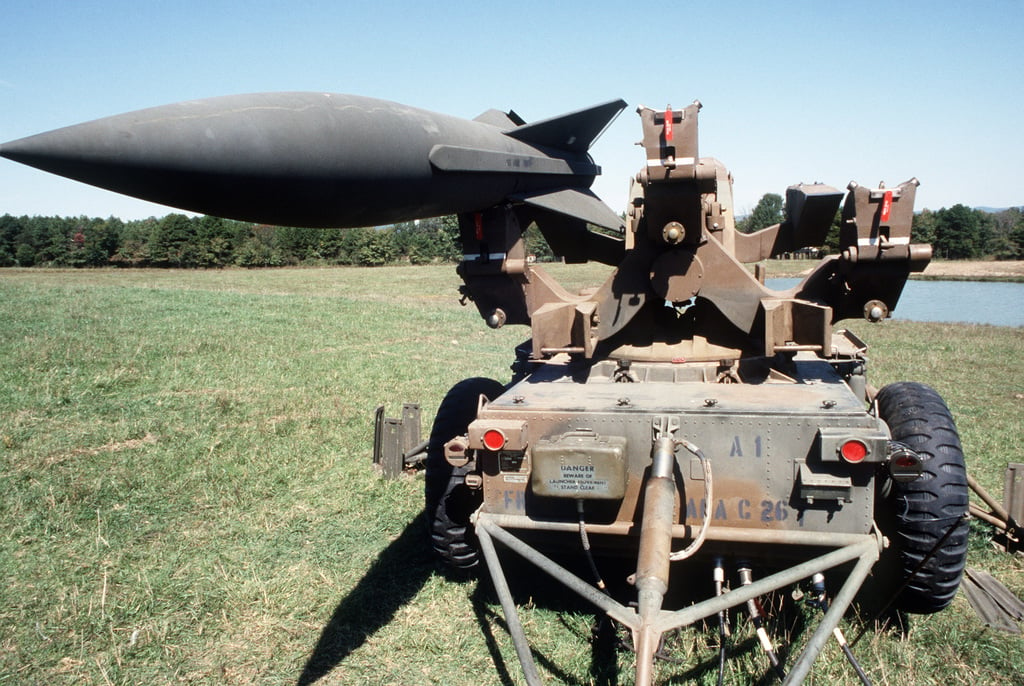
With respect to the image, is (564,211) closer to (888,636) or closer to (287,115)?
(287,115)

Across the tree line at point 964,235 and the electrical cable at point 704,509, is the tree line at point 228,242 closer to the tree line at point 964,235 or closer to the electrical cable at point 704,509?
the tree line at point 964,235

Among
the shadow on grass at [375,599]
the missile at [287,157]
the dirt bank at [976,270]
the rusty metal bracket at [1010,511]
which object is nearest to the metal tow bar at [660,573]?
the shadow on grass at [375,599]

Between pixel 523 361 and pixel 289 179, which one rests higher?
pixel 289 179

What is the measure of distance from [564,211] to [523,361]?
3.93 ft

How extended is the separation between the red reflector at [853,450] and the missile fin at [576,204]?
2.42m

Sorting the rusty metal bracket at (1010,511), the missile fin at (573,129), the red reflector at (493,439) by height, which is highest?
the missile fin at (573,129)

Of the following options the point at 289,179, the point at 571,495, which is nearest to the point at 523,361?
the point at 571,495

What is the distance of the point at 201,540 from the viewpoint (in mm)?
5531

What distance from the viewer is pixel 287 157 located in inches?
115

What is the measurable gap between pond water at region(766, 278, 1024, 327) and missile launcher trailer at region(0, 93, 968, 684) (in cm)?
1591

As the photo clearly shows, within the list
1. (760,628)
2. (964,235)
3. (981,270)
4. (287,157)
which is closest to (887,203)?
(760,628)

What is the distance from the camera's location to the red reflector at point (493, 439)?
152 inches

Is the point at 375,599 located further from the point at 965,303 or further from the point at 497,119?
the point at 965,303

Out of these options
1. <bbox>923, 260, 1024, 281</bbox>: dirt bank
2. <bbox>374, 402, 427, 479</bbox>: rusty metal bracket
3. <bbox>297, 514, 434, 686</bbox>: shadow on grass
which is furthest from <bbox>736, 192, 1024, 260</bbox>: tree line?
<bbox>297, 514, 434, 686</bbox>: shadow on grass
